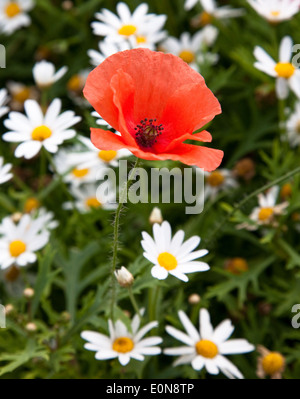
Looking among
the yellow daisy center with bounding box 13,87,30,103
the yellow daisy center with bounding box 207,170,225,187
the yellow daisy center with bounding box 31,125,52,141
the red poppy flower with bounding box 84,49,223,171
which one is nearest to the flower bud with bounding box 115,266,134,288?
the red poppy flower with bounding box 84,49,223,171

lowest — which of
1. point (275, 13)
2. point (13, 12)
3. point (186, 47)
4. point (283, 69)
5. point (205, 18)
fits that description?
point (283, 69)

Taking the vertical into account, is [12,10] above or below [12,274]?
above

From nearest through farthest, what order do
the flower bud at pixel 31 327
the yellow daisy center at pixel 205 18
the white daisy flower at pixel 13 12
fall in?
the flower bud at pixel 31 327 < the yellow daisy center at pixel 205 18 < the white daisy flower at pixel 13 12

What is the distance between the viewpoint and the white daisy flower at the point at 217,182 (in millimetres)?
1804

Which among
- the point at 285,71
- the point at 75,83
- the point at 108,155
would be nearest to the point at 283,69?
the point at 285,71

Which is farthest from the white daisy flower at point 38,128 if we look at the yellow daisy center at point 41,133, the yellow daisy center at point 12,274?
the yellow daisy center at point 12,274

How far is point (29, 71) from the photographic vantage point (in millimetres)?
2340

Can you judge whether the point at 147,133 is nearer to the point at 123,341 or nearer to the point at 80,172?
the point at 123,341

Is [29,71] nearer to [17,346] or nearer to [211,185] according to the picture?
[211,185]

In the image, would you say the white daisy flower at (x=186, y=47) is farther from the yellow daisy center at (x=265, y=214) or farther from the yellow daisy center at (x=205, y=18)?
the yellow daisy center at (x=265, y=214)

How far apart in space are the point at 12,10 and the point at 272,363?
5.41ft

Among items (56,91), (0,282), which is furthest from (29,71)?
(0,282)

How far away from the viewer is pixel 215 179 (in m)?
1.80

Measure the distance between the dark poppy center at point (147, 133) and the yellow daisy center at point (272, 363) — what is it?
613 mm
